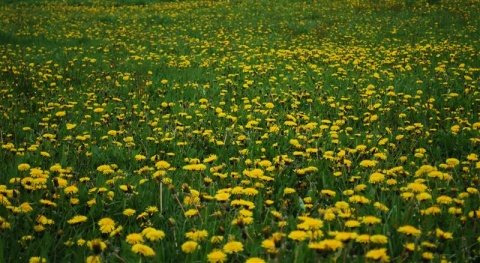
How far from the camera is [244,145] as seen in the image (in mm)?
3859

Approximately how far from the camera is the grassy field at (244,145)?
210 centimetres

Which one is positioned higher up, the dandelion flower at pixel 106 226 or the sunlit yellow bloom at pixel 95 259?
the dandelion flower at pixel 106 226

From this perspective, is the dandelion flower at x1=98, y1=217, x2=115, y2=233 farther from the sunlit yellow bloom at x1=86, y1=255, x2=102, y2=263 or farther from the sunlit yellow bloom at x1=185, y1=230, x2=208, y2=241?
the sunlit yellow bloom at x1=185, y1=230, x2=208, y2=241

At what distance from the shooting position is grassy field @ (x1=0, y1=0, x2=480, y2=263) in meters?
2.10

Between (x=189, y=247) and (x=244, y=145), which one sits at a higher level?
(x=189, y=247)

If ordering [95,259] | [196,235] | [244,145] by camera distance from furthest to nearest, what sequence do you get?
[244,145] → [196,235] → [95,259]

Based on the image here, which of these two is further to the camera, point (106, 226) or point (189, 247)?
point (106, 226)

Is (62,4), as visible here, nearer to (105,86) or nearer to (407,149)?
(105,86)

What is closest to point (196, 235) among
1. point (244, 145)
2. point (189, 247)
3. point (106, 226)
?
point (189, 247)

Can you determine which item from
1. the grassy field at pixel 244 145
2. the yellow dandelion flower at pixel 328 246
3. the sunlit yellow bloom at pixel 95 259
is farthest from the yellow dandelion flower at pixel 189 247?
the yellow dandelion flower at pixel 328 246

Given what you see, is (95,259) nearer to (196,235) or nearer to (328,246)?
(196,235)

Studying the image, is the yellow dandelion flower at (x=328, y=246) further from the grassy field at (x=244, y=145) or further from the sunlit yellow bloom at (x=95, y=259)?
the sunlit yellow bloom at (x=95, y=259)

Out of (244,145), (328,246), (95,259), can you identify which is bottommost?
(244,145)

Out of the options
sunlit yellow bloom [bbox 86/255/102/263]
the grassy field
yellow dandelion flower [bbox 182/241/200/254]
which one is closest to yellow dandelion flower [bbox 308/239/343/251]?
the grassy field
